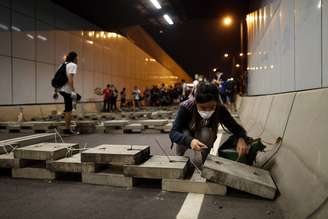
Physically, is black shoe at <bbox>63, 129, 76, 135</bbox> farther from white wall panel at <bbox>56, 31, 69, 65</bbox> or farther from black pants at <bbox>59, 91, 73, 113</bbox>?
white wall panel at <bbox>56, 31, 69, 65</bbox>

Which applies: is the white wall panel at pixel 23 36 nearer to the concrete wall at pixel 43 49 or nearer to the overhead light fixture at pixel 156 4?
the concrete wall at pixel 43 49

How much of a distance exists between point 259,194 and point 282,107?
175 cm

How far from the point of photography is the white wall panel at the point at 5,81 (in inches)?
443

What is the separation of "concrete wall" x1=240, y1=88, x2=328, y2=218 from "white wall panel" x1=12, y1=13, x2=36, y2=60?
38.8 ft

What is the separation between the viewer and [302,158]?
8.59ft

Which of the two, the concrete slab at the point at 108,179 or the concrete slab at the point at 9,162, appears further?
the concrete slab at the point at 9,162

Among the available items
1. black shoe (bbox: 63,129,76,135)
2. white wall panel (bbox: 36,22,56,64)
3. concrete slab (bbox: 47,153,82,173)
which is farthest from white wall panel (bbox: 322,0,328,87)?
white wall panel (bbox: 36,22,56,64)

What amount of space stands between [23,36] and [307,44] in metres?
12.1

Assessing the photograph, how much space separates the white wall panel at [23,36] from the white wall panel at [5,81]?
61 centimetres

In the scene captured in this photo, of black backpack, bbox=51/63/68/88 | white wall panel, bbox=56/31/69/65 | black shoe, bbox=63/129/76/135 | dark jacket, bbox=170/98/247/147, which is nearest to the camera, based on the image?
dark jacket, bbox=170/98/247/147

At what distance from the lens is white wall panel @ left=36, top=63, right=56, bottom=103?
13.4 m

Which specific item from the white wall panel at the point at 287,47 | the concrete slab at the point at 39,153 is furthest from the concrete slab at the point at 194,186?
the white wall panel at the point at 287,47

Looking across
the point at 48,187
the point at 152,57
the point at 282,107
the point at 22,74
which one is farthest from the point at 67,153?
the point at 152,57

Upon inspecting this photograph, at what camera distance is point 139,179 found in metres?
3.60
